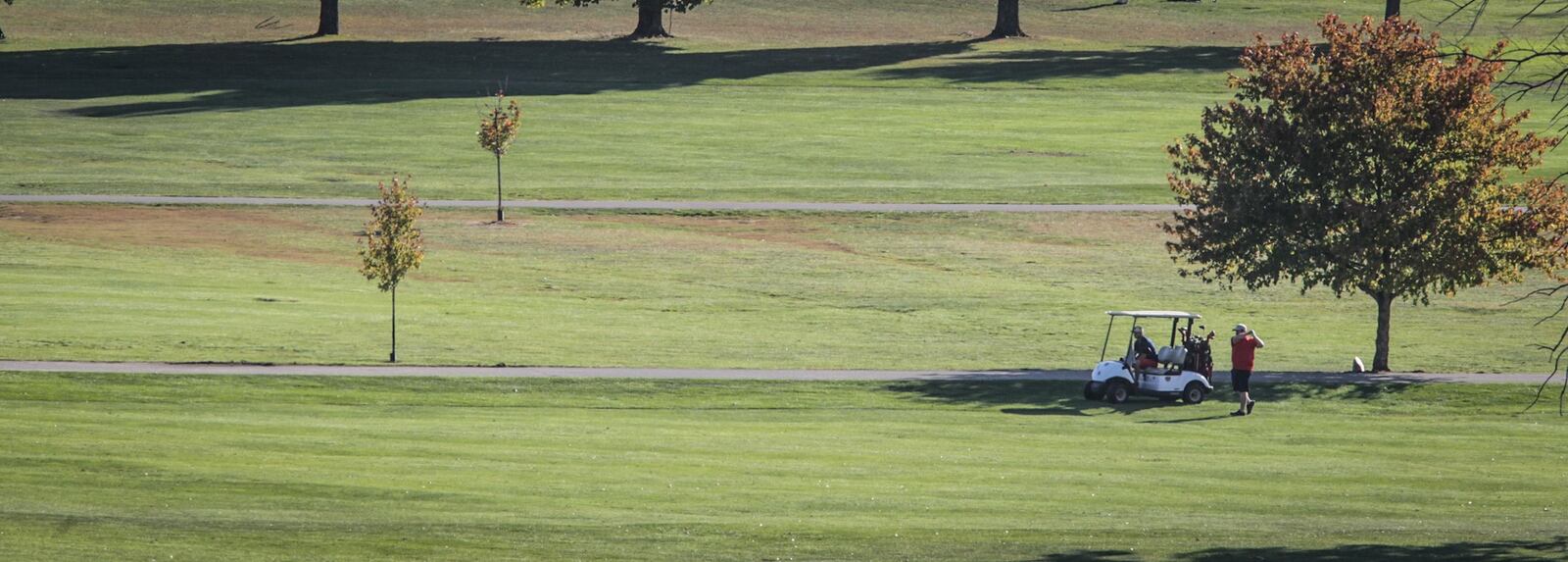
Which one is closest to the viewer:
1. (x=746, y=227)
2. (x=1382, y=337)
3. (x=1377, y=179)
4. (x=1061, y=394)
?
(x=1061, y=394)

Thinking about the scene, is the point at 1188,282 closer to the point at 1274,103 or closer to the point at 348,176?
the point at 1274,103

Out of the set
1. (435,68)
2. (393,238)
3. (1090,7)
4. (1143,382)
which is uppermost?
(1090,7)

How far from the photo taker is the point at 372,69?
89.0m

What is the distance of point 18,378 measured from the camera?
94.9ft

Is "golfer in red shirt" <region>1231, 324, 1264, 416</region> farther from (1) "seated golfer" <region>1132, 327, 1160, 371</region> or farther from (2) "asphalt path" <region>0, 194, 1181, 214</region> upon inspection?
(2) "asphalt path" <region>0, 194, 1181, 214</region>

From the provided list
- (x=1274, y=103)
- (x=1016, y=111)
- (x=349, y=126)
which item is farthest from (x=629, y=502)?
(x=1016, y=111)

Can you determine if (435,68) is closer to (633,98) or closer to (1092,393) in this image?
(633,98)

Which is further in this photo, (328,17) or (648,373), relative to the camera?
(328,17)

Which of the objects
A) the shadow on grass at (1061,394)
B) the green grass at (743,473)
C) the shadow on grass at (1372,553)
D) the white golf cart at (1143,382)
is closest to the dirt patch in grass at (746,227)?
the shadow on grass at (1061,394)

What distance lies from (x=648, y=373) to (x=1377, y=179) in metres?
15.0

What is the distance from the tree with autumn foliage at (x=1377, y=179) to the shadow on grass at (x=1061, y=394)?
2.92m

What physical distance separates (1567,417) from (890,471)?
13209 millimetres

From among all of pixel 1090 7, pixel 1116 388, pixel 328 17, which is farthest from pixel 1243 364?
pixel 1090 7

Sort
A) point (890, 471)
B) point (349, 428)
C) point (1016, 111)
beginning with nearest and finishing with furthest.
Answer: point (890, 471) → point (349, 428) → point (1016, 111)
